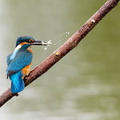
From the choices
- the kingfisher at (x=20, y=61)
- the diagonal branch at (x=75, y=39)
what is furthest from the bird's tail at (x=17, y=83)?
the diagonal branch at (x=75, y=39)

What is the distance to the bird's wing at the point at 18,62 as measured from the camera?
8.72 ft

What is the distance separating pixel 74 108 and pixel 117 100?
1.93ft

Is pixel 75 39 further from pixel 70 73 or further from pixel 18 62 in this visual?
pixel 70 73

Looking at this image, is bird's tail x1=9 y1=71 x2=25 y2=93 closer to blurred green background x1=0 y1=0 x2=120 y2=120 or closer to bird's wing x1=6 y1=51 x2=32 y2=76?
bird's wing x1=6 y1=51 x2=32 y2=76

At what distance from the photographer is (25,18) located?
1077 cm

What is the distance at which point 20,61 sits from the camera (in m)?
2.77

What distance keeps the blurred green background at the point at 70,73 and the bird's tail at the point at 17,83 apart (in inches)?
135

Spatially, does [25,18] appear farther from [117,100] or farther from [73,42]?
[73,42]

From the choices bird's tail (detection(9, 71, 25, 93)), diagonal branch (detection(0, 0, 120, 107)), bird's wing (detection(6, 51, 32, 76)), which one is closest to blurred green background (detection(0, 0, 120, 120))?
bird's wing (detection(6, 51, 32, 76))

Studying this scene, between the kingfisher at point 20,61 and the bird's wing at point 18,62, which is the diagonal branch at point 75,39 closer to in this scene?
the kingfisher at point 20,61

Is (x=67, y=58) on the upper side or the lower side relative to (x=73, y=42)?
upper

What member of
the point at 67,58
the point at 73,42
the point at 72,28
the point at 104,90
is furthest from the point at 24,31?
the point at 73,42

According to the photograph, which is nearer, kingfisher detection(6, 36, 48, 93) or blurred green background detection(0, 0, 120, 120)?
kingfisher detection(6, 36, 48, 93)

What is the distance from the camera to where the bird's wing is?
105 inches
